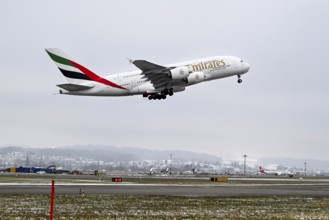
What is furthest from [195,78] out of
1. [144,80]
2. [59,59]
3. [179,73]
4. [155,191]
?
[155,191]

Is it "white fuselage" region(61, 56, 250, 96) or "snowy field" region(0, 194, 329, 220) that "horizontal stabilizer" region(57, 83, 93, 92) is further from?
"snowy field" region(0, 194, 329, 220)

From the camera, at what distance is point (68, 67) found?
256 ft

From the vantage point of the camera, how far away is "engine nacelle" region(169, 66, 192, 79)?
72.4m

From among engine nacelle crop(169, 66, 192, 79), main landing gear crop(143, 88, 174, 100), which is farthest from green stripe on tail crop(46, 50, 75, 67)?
engine nacelle crop(169, 66, 192, 79)

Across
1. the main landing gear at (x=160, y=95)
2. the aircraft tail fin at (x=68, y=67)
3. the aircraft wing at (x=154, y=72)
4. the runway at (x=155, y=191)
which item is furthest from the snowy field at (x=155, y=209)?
the aircraft tail fin at (x=68, y=67)

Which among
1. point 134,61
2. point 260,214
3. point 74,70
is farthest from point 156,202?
point 74,70

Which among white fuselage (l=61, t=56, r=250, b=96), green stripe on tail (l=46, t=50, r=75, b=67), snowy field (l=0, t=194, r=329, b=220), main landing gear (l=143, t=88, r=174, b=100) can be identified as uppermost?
green stripe on tail (l=46, t=50, r=75, b=67)

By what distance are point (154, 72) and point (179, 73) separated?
3394mm

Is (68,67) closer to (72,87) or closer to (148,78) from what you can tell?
(72,87)

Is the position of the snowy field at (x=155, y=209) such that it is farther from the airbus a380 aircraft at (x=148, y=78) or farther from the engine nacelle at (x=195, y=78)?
the engine nacelle at (x=195, y=78)

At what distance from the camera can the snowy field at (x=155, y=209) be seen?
26.7 metres

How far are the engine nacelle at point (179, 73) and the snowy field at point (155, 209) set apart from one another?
35987mm

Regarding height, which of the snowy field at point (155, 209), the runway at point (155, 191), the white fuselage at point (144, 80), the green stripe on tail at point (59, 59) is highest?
the green stripe on tail at point (59, 59)

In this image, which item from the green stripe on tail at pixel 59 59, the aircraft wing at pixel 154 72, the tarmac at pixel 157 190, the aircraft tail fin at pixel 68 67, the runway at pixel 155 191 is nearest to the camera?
the runway at pixel 155 191
